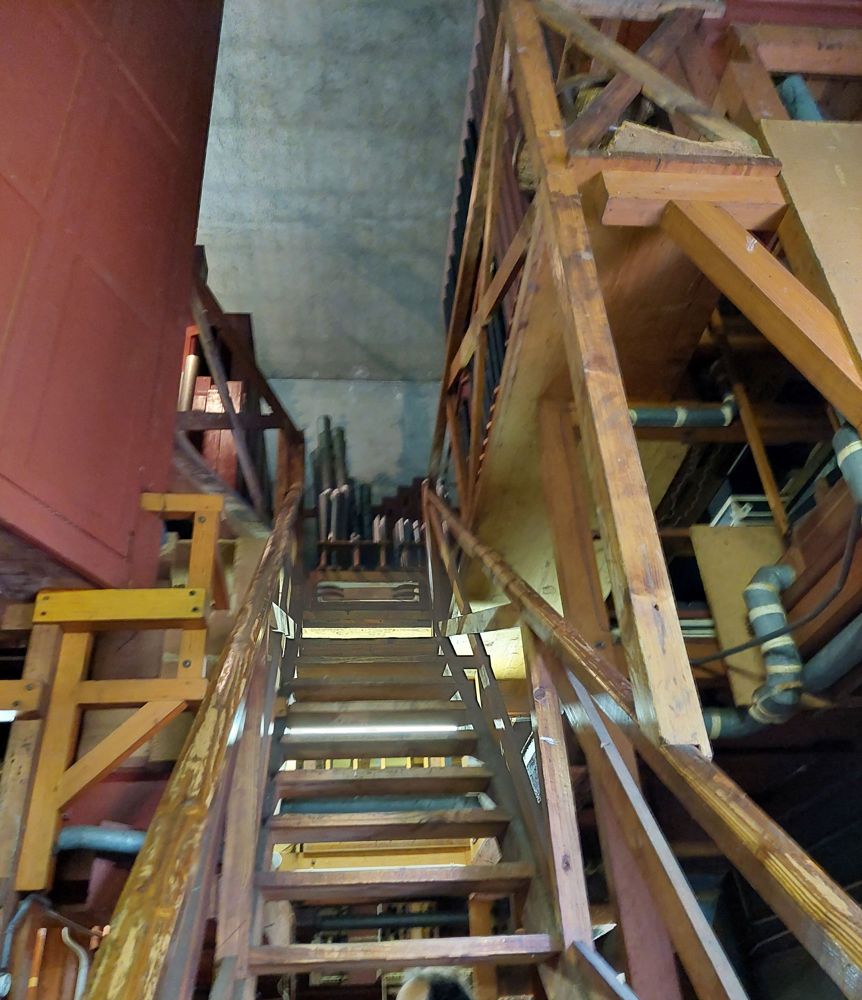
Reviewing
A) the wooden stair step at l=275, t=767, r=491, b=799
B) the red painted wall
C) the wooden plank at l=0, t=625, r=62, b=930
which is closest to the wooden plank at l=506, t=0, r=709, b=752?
the wooden stair step at l=275, t=767, r=491, b=799

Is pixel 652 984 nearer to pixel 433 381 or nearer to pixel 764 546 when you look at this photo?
pixel 764 546

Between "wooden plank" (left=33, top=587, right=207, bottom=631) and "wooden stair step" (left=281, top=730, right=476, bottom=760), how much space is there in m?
0.73

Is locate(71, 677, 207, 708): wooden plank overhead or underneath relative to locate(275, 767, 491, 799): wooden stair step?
overhead

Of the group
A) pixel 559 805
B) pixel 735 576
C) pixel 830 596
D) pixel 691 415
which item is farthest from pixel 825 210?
pixel 559 805

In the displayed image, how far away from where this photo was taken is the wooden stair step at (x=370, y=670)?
400 cm

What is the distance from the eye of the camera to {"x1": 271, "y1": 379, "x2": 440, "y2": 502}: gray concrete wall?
10.1 metres

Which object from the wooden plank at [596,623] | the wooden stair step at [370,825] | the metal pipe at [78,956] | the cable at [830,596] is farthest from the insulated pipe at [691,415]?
the metal pipe at [78,956]

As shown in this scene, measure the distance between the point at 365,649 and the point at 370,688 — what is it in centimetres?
81

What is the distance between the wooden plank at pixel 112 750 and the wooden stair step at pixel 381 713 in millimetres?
759

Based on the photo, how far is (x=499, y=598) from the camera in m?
5.79

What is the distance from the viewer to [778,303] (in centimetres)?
216

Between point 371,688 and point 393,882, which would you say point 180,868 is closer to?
point 393,882

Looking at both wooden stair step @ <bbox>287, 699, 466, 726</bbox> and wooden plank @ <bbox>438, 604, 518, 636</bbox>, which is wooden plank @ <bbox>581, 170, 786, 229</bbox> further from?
wooden stair step @ <bbox>287, 699, 466, 726</bbox>

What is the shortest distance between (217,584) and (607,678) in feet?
9.24
